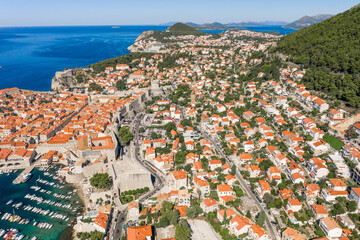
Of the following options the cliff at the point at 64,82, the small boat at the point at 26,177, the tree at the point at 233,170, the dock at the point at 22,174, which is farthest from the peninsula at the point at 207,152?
the cliff at the point at 64,82

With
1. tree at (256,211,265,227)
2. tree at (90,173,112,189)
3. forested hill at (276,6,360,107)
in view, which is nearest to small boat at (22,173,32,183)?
tree at (90,173,112,189)

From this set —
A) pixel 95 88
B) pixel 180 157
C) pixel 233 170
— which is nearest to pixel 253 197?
pixel 233 170

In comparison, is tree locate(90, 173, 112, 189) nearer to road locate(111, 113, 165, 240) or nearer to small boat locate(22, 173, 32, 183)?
road locate(111, 113, 165, 240)

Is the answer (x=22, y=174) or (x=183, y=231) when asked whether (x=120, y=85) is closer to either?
(x=22, y=174)

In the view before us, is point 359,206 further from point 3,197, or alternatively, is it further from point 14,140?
point 14,140

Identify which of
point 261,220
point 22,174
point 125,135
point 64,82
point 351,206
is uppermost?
point 64,82

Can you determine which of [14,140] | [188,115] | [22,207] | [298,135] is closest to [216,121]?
[188,115]
